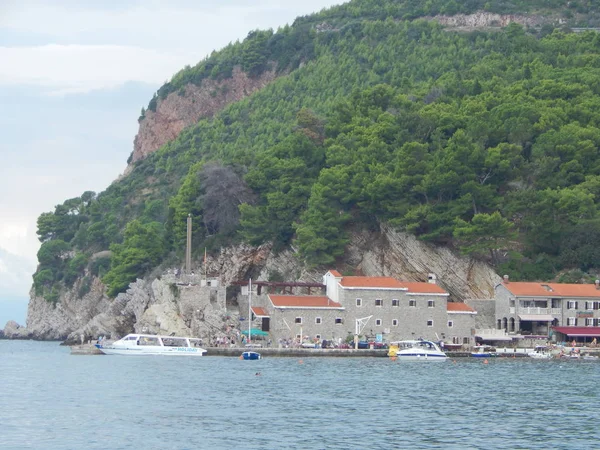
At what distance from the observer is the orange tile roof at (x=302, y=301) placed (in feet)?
274

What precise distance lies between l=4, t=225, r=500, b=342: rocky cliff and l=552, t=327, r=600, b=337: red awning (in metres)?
6.59

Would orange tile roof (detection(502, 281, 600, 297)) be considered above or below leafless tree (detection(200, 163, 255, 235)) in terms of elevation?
below

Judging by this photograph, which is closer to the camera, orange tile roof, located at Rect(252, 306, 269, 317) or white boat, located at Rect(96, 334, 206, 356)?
white boat, located at Rect(96, 334, 206, 356)

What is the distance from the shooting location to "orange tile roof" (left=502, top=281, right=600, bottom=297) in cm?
8500

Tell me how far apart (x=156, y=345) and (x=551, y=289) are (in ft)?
96.7

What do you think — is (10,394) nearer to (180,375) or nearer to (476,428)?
(180,375)

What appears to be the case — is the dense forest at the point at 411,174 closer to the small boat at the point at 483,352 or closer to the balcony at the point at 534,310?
the balcony at the point at 534,310

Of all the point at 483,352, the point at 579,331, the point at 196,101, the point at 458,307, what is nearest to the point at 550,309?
the point at 579,331

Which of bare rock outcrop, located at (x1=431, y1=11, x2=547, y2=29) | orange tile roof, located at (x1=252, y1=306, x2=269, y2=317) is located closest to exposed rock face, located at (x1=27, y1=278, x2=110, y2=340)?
orange tile roof, located at (x1=252, y1=306, x2=269, y2=317)

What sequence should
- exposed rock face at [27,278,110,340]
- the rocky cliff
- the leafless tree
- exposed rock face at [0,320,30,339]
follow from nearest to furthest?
the rocky cliff < the leafless tree < exposed rock face at [27,278,110,340] < exposed rock face at [0,320,30,339]

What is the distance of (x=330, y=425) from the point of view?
46.7 metres

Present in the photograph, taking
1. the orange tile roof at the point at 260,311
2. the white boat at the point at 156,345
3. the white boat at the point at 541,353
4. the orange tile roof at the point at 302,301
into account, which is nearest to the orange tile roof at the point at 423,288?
the orange tile roof at the point at 302,301

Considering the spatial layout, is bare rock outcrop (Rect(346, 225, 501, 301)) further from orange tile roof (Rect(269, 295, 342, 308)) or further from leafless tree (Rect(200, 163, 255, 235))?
leafless tree (Rect(200, 163, 255, 235))

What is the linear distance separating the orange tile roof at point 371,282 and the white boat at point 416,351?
4.55m
